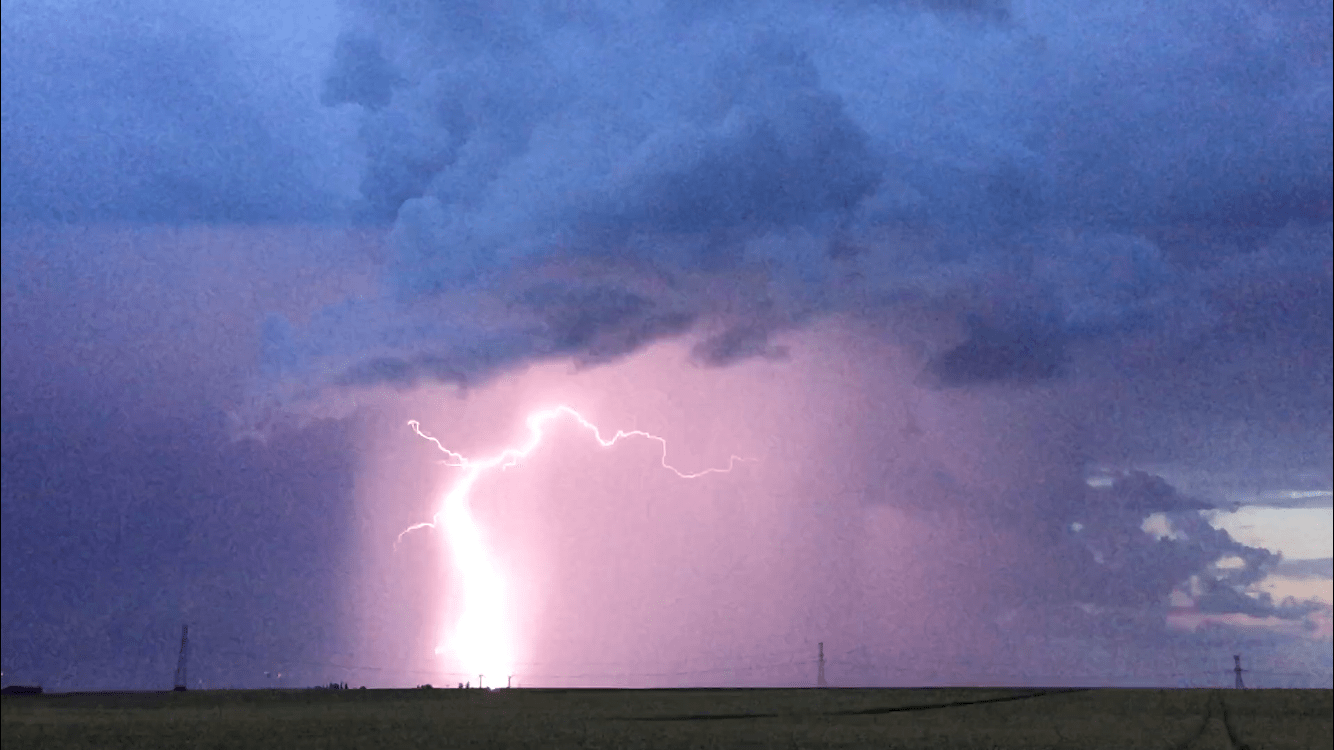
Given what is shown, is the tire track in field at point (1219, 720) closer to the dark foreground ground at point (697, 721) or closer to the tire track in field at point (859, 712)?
the dark foreground ground at point (697, 721)

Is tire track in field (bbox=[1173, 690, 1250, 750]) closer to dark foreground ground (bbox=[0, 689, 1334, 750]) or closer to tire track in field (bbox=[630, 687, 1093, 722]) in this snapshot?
dark foreground ground (bbox=[0, 689, 1334, 750])

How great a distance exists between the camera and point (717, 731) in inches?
2347

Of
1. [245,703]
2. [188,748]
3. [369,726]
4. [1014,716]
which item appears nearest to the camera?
[188,748]

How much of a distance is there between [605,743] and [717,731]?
10573 mm

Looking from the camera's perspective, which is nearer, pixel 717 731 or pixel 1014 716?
pixel 717 731

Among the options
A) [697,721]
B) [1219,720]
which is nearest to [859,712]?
[697,721]

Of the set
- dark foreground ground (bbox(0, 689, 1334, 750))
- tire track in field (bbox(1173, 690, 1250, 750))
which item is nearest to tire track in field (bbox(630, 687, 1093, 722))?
dark foreground ground (bbox(0, 689, 1334, 750))

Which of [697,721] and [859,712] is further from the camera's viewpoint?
[859,712]

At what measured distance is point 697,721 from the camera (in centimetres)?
7156

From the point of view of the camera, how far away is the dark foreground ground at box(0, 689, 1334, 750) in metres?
51.2

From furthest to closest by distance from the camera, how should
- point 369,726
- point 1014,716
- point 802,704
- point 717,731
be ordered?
point 802,704 < point 1014,716 < point 369,726 < point 717,731

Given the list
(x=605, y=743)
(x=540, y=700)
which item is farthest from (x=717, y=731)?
(x=540, y=700)

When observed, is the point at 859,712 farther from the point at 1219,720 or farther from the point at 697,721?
the point at 1219,720

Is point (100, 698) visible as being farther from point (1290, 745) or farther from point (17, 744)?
point (1290, 745)
